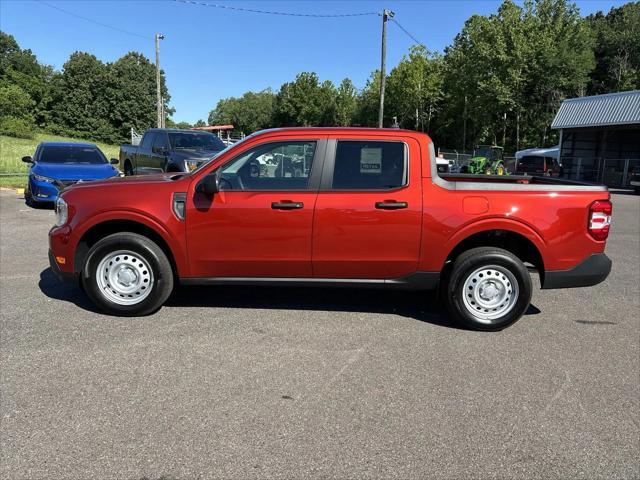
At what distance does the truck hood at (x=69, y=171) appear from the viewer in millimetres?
11633

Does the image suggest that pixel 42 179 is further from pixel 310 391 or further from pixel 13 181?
pixel 310 391

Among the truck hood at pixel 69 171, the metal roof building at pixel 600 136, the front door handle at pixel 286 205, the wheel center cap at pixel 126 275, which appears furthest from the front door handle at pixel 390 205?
the metal roof building at pixel 600 136

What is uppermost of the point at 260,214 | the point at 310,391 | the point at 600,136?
the point at 600,136

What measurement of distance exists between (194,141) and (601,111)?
29.7 meters

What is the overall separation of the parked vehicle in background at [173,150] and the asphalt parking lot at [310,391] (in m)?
6.04

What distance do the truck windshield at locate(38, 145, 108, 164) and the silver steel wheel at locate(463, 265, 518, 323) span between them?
10966 mm

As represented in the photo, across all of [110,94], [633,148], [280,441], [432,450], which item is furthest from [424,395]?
[110,94]

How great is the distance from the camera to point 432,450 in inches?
114

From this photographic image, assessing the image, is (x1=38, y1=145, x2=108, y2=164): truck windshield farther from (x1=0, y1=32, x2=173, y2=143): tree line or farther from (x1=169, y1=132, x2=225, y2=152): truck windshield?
(x1=0, y1=32, x2=173, y2=143): tree line

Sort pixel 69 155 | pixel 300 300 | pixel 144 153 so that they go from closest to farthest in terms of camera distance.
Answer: pixel 300 300
pixel 69 155
pixel 144 153

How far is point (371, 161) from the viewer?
479 centimetres

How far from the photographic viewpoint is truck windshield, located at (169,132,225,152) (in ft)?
39.9

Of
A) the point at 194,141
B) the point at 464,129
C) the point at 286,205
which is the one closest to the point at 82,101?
the point at 464,129

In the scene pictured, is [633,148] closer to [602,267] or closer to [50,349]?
[602,267]
